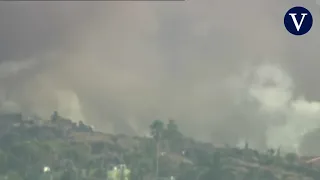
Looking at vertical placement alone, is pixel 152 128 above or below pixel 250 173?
above

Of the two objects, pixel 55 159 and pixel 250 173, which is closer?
pixel 250 173

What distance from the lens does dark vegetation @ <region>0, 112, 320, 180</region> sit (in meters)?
83.9

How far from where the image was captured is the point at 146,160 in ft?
317

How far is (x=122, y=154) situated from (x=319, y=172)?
4531 centimetres

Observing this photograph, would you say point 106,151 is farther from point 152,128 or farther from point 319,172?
point 319,172

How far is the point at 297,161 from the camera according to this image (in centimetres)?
8912

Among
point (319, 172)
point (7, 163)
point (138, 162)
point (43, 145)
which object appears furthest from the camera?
point (43, 145)

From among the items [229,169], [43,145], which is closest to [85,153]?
[43,145]

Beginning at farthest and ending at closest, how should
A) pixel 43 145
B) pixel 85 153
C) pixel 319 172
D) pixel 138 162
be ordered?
pixel 85 153 → pixel 43 145 → pixel 138 162 → pixel 319 172

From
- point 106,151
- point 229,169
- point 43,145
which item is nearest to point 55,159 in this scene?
point 43,145

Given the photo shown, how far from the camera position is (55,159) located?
9388 centimetres

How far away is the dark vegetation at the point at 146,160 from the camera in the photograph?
3302 inches

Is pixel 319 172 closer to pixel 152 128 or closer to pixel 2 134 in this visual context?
pixel 152 128

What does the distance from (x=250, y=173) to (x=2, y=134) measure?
5694cm
